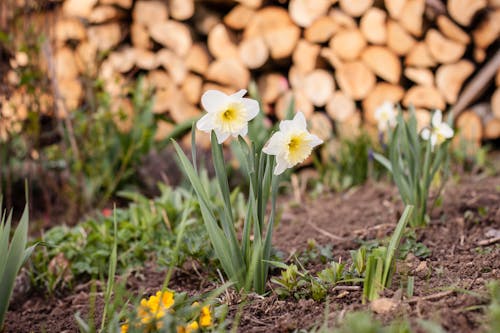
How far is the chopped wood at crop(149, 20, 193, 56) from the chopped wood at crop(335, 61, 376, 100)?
94 cm

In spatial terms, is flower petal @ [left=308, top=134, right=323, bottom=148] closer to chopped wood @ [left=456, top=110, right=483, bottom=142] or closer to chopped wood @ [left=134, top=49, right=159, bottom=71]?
chopped wood @ [left=456, top=110, right=483, bottom=142]

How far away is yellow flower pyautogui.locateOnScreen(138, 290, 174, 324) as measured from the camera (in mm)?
1162

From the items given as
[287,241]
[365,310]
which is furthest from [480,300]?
[287,241]

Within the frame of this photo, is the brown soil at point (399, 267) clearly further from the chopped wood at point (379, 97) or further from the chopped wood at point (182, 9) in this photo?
the chopped wood at point (182, 9)

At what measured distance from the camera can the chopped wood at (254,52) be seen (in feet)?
11.7

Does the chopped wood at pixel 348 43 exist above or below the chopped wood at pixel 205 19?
below

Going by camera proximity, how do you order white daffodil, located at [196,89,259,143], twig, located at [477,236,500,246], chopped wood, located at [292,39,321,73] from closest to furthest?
white daffodil, located at [196,89,259,143]
twig, located at [477,236,500,246]
chopped wood, located at [292,39,321,73]

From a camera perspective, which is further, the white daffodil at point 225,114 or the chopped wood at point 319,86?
the chopped wood at point 319,86

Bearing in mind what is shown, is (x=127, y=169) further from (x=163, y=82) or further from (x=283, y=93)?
(x=283, y=93)

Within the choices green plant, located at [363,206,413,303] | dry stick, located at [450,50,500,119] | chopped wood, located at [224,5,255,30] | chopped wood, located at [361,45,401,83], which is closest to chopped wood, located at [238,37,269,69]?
chopped wood, located at [224,5,255,30]

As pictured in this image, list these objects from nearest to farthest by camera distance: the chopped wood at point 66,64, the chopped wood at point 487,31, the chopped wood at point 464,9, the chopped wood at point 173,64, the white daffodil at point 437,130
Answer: the white daffodil at point 437,130 < the chopped wood at point 464,9 < the chopped wood at point 487,31 < the chopped wood at point 173,64 < the chopped wood at point 66,64

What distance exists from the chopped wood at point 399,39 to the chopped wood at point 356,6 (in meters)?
0.16

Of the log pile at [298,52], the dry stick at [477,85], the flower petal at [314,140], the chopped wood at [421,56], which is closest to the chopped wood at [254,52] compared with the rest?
the log pile at [298,52]

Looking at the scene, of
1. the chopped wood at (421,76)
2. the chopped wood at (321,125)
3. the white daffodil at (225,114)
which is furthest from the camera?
the chopped wood at (321,125)
